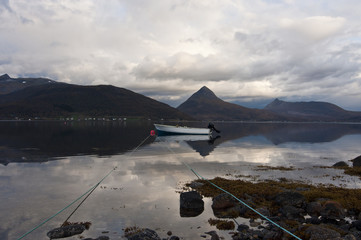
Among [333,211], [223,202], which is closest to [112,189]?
[223,202]

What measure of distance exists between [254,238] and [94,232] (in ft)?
20.7

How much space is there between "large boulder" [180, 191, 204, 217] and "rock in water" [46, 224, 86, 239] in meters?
4.72

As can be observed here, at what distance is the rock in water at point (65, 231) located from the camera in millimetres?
9922

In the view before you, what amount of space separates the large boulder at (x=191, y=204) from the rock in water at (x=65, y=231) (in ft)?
15.5

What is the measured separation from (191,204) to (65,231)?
597 centimetres

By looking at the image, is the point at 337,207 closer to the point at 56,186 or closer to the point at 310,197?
the point at 310,197

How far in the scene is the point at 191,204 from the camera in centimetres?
1318

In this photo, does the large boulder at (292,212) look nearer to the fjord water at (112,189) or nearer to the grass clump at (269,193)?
the grass clump at (269,193)

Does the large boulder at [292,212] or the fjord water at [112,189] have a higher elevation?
the large boulder at [292,212]

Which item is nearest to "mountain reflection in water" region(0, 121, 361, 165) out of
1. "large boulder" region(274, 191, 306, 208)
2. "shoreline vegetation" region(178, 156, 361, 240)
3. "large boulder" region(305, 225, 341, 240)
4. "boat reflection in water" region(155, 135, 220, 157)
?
"boat reflection in water" region(155, 135, 220, 157)

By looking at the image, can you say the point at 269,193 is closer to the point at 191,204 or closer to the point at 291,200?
the point at 291,200

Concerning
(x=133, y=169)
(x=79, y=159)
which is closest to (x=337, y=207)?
(x=133, y=169)

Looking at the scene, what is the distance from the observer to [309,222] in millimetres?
11258

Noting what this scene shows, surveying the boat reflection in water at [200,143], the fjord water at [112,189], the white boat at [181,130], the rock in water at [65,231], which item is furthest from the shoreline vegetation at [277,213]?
the white boat at [181,130]
